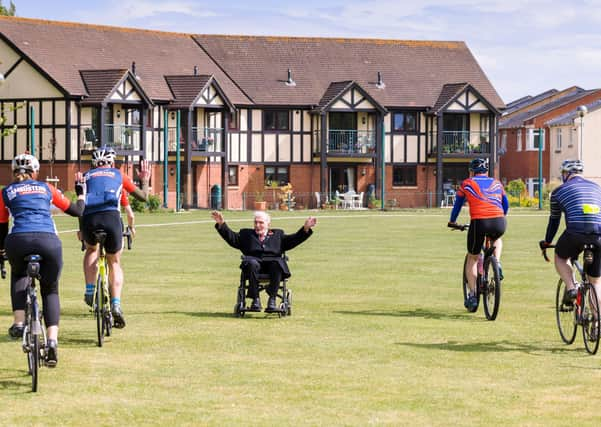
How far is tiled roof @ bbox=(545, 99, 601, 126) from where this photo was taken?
83938mm

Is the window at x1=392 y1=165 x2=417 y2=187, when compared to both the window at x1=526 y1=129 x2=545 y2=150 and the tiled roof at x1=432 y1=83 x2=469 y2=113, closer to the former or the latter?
the tiled roof at x1=432 y1=83 x2=469 y2=113

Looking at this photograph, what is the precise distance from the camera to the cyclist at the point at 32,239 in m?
10.6

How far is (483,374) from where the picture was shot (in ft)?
36.2

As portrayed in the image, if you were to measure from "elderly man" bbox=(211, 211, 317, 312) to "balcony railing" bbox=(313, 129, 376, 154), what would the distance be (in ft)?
176

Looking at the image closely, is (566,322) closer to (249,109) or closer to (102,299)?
(102,299)

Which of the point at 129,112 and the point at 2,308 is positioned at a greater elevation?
the point at 129,112

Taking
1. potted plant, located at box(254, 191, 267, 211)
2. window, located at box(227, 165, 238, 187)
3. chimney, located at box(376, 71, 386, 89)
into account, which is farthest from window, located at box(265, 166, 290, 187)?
chimney, located at box(376, 71, 386, 89)

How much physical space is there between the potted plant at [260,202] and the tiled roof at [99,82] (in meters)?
8.92

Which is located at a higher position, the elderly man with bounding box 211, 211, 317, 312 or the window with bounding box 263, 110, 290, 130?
the window with bounding box 263, 110, 290, 130

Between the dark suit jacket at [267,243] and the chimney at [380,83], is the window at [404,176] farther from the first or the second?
the dark suit jacket at [267,243]

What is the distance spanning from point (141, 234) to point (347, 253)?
9650 mm

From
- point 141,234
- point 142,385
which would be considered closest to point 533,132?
point 141,234

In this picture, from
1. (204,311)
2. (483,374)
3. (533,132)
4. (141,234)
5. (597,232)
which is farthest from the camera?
(533,132)

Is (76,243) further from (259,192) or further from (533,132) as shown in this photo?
(533,132)
